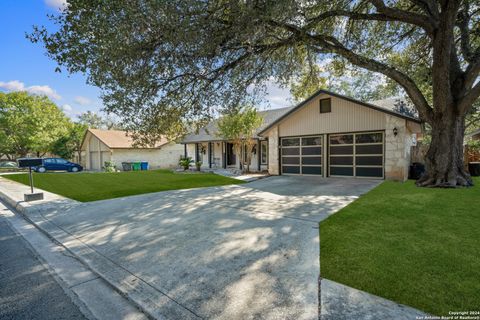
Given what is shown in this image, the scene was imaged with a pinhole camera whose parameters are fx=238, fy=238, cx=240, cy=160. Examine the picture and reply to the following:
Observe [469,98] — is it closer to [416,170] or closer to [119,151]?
[416,170]

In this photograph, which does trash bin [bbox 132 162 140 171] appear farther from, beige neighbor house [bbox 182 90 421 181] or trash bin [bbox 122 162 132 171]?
beige neighbor house [bbox 182 90 421 181]

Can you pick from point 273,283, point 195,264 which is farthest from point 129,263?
point 273,283

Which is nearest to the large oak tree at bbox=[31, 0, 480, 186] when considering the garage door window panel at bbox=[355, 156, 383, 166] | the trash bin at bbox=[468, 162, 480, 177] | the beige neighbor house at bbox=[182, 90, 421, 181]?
the beige neighbor house at bbox=[182, 90, 421, 181]

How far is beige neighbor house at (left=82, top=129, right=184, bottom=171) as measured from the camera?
2420 centimetres

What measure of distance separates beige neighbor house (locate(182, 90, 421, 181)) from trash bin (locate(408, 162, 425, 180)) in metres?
0.44

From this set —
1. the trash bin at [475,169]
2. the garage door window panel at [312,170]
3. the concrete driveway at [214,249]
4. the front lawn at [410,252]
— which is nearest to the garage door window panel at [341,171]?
the garage door window panel at [312,170]

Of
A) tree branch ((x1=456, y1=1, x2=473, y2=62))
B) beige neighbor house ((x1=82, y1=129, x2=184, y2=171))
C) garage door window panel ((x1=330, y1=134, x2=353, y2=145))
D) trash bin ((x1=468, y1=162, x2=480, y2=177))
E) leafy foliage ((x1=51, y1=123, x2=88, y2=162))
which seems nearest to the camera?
tree branch ((x1=456, y1=1, x2=473, y2=62))

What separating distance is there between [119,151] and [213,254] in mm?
23846

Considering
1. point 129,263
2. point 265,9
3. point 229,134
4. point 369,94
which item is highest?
point 369,94

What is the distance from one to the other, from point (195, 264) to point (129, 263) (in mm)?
1014

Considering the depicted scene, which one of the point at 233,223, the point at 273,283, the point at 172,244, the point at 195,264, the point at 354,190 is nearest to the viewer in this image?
the point at 273,283

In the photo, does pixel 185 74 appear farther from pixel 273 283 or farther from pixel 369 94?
pixel 369 94

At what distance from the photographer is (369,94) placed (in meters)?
29.3

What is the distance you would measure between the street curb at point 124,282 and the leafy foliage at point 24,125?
96.8ft
